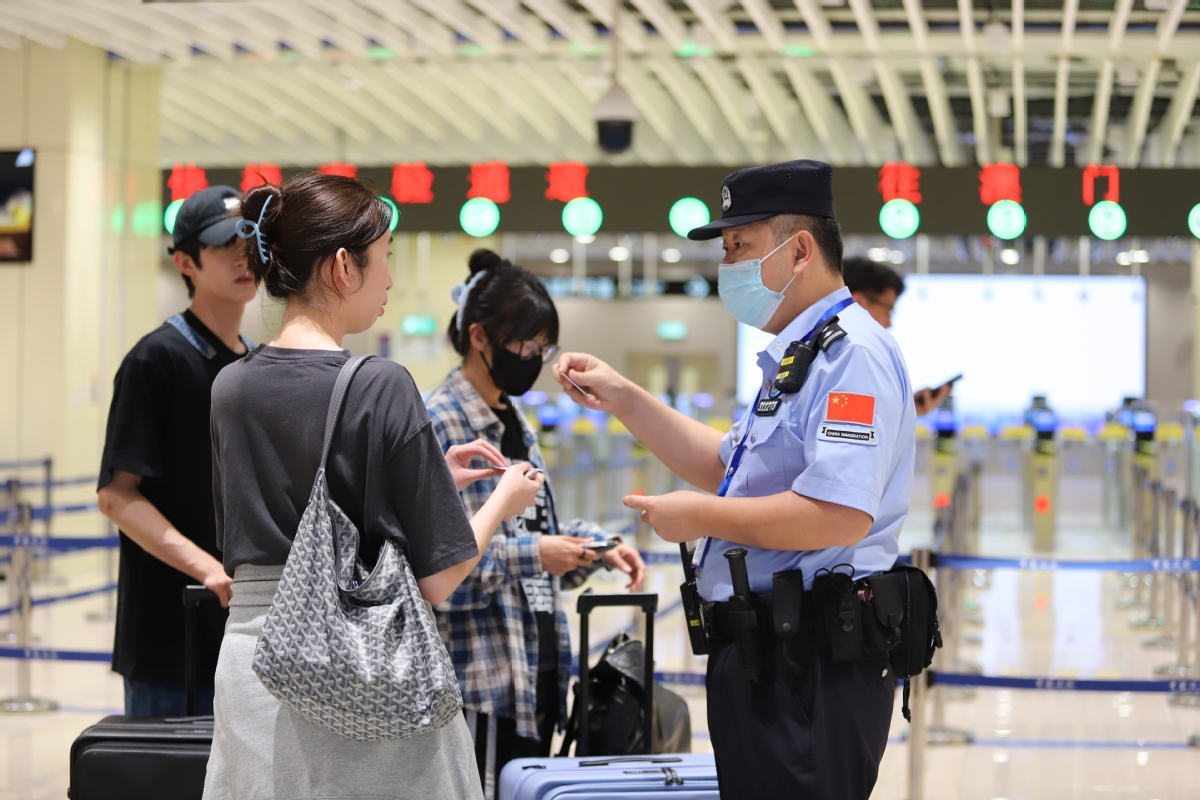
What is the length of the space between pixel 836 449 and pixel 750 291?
0.39m

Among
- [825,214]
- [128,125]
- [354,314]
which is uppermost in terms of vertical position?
[128,125]

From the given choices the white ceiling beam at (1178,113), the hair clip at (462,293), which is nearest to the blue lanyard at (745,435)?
the hair clip at (462,293)

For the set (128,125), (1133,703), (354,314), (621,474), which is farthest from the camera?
(621,474)

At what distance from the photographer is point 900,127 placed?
11.9 metres

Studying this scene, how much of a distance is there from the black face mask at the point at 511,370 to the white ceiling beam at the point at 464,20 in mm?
5709

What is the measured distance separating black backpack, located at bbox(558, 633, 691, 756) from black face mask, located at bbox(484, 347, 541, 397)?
0.64 m

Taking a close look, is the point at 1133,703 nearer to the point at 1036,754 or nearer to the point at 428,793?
the point at 1036,754

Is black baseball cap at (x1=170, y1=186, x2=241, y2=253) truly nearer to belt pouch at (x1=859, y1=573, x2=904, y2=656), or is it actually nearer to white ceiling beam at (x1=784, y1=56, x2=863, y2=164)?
belt pouch at (x1=859, y1=573, x2=904, y2=656)

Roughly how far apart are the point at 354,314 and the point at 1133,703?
5.41 m

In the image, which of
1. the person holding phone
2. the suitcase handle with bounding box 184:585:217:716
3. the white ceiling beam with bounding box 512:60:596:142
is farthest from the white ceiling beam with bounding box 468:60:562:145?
the suitcase handle with bounding box 184:585:217:716

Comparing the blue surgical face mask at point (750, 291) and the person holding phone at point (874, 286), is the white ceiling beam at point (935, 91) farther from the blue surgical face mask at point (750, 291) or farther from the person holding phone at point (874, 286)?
the blue surgical face mask at point (750, 291)

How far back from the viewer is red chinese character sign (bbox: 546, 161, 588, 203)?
26.0 ft

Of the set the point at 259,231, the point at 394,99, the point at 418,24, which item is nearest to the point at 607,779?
the point at 259,231

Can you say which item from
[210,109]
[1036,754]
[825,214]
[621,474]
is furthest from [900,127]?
[825,214]
